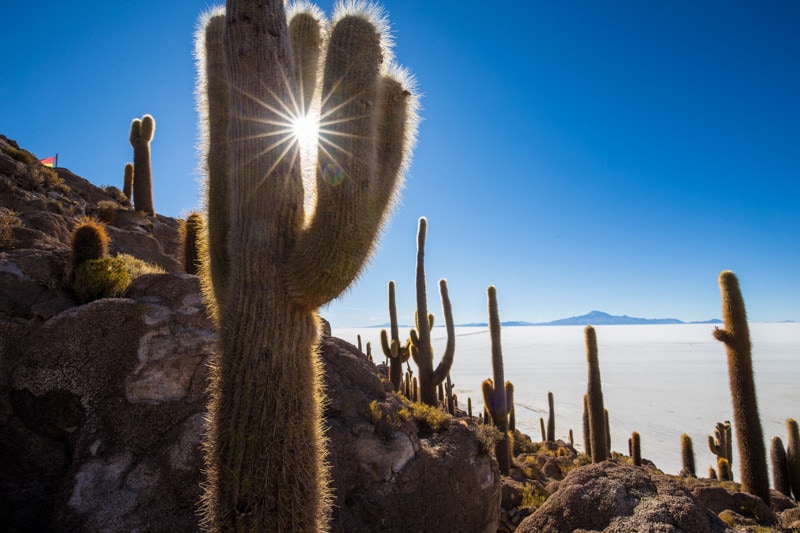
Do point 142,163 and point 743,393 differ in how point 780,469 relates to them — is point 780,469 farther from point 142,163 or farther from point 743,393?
point 142,163

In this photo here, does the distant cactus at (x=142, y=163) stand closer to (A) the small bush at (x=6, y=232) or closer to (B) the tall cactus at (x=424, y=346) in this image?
(A) the small bush at (x=6, y=232)

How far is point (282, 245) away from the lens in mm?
2639

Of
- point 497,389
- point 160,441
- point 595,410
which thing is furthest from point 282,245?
point 595,410

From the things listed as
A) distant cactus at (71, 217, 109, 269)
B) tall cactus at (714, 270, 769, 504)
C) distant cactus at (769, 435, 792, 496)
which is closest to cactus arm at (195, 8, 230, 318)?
distant cactus at (71, 217, 109, 269)

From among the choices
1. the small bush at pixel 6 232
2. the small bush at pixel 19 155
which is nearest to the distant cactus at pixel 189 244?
the small bush at pixel 6 232

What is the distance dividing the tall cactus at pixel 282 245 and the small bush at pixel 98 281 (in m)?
3.76

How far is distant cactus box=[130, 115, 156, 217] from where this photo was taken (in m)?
14.6

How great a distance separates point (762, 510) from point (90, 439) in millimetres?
11784

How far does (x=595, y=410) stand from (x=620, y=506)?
30.5 ft

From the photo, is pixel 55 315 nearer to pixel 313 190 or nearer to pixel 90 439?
pixel 90 439

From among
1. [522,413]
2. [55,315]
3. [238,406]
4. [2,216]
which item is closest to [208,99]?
[238,406]

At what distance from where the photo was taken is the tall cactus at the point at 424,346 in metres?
12.3

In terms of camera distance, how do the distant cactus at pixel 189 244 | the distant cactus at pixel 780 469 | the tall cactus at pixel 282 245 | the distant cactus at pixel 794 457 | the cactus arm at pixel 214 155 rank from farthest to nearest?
the distant cactus at pixel 780 469
the distant cactus at pixel 794 457
the distant cactus at pixel 189 244
the cactus arm at pixel 214 155
the tall cactus at pixel 282 245

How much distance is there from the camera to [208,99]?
3.55 metres
